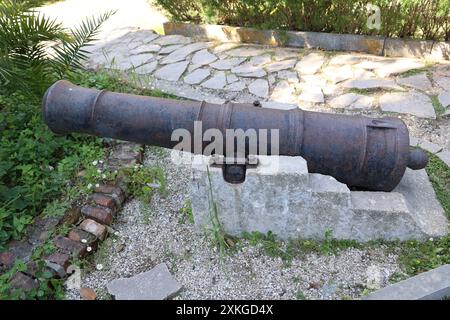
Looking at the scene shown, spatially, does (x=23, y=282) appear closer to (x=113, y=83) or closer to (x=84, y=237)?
(x=84, y=237)

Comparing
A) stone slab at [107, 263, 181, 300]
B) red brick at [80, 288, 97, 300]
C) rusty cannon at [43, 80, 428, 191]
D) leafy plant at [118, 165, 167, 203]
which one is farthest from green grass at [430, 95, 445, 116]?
red brick at [80, 288, 97, 300]

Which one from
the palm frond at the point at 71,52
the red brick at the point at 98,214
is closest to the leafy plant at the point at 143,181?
the red brick at the point at 98,214

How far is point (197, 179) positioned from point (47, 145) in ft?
5.89

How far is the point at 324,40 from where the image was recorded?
19.5 feet

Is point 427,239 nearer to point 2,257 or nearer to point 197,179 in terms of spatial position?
point 197,179

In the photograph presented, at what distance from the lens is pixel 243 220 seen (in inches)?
120

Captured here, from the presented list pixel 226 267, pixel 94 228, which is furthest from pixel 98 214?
pixel 226 267

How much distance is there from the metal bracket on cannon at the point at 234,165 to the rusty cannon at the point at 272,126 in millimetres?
10

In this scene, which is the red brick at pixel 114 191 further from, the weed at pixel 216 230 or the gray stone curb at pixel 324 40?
the gray stone curb at pixel 324 40

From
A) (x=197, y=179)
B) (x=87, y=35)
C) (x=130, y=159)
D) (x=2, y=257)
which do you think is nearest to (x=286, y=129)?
(x=197, y=179)

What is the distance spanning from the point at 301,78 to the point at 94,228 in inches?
128

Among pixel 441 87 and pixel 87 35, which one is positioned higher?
pixel 87 35

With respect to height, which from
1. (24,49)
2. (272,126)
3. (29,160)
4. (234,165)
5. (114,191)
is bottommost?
(114,191)

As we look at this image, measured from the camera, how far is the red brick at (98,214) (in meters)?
3.34
